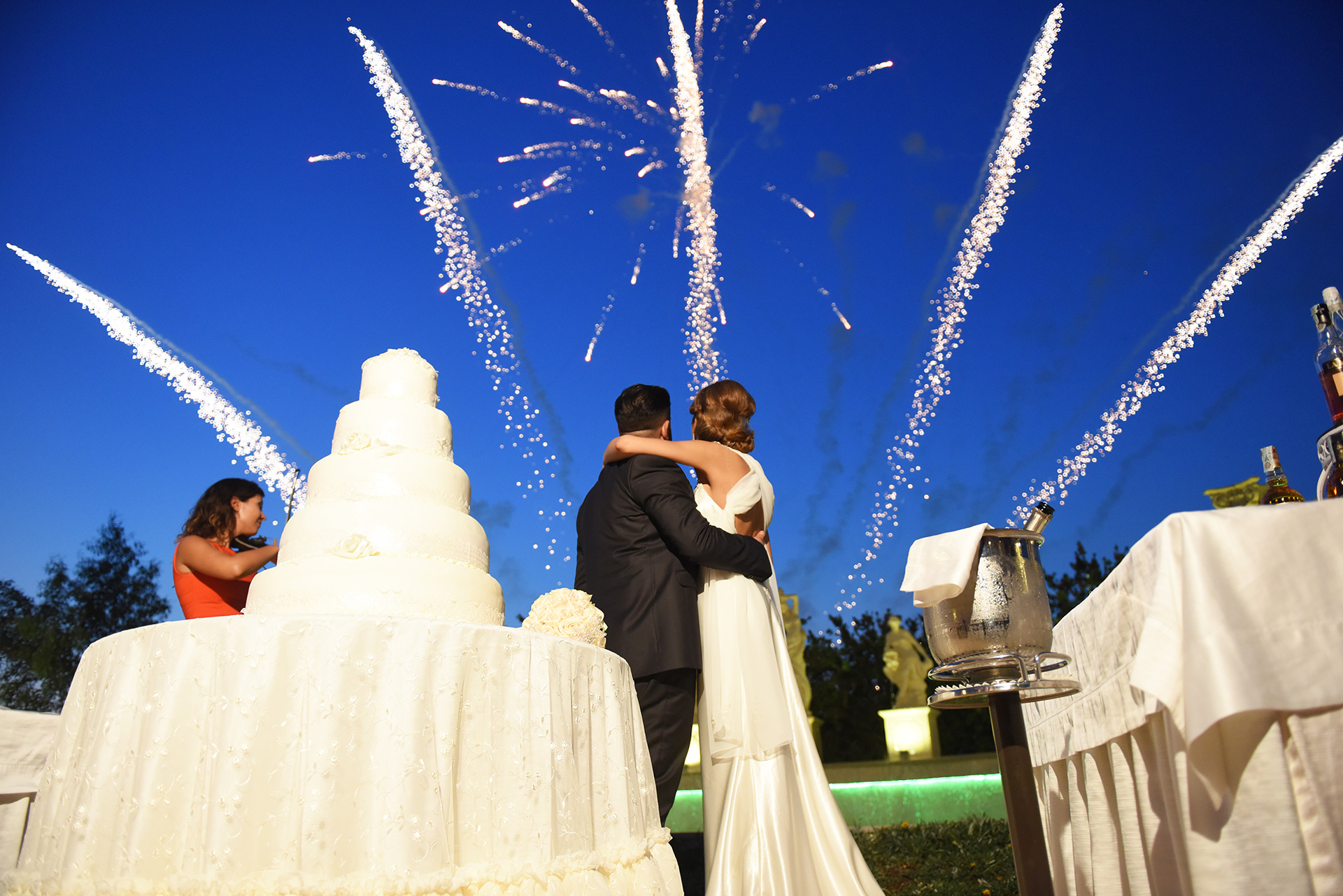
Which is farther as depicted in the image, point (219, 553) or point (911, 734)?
point (911, 734)

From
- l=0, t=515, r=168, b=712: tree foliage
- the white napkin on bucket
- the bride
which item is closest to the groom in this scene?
the bride

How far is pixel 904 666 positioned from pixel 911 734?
162 centimetres

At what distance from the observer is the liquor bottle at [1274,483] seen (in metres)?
2.49

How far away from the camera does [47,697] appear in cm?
2783

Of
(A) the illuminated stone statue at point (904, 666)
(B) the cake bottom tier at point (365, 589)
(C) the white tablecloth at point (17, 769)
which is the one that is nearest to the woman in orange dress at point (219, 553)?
(C) the white tablecloth at point (17, 769)

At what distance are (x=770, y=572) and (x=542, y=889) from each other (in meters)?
2.13

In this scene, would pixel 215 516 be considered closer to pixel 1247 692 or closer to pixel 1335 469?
pixel 1247 692

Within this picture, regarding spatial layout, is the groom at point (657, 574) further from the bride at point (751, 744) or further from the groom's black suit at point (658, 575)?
the bride at point (751, 744)

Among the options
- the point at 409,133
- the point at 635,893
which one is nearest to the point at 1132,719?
the point at 635,893

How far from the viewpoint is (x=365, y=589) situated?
307 centimetres

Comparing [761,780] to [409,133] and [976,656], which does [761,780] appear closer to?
[976,656]

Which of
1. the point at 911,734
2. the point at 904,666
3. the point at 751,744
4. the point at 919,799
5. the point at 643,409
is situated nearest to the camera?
the point at 751,744

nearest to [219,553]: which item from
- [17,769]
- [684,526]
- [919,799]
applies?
[17,769]

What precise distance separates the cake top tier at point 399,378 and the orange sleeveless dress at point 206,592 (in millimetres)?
1899
